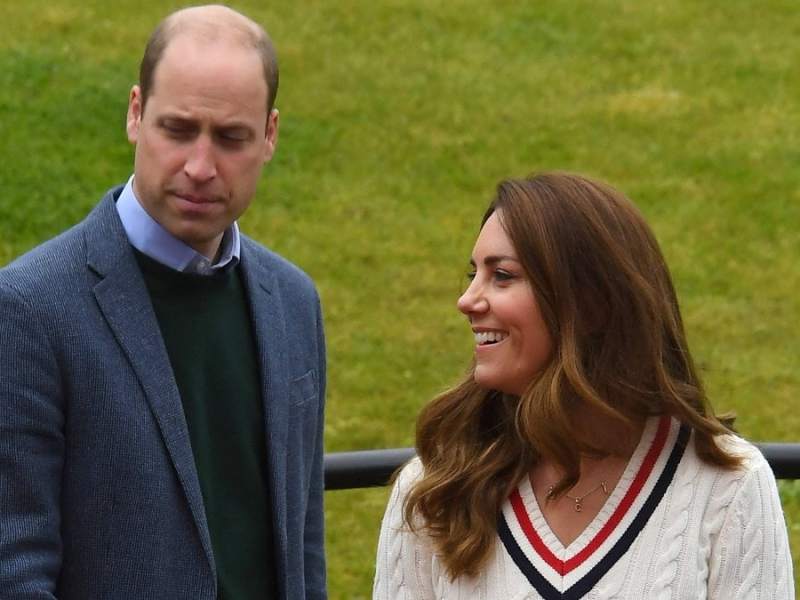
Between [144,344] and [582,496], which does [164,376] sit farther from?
[582,496]

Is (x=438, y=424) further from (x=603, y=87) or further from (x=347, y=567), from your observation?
(x=603, y=87)

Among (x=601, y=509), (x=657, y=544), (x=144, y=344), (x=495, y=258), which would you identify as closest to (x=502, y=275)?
(x=495, y=258)

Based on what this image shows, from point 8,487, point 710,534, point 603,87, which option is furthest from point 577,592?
point 603,87

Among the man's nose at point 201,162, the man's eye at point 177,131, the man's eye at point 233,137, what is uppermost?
the man's eye at point 177,131

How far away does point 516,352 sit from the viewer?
407 cm

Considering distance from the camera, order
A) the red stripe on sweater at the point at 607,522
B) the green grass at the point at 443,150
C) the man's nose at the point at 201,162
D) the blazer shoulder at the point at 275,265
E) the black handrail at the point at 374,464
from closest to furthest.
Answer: the man's nose at the point at 201,162 < the red stripe on sweater at the point at 607,522 < the blazer shoulder at the point at 275,265 < the black handrail at the point at 374,464 < the green grass at the point at 443,150

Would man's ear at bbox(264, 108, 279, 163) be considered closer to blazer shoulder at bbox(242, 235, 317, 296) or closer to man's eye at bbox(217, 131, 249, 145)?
man's eye at bbox(217, 131, 249, 145)

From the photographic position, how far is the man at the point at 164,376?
3818 mm

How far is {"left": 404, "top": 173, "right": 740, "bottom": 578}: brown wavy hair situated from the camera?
4047 mm

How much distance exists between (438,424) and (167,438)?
659 millimetres

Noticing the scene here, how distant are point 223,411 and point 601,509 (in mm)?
832

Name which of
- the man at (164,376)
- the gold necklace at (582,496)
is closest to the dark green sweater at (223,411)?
the man at (164,376)

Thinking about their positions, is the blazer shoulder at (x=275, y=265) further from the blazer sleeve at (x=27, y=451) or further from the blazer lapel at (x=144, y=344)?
the blazer sleeve at (x=27, y=451)

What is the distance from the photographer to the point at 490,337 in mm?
4082
